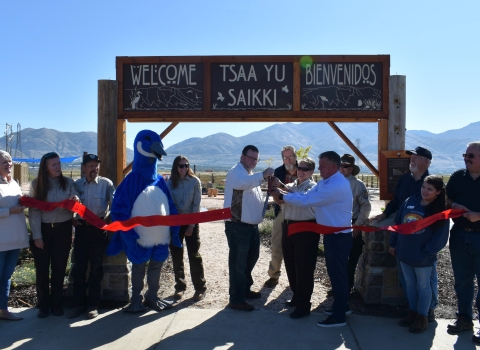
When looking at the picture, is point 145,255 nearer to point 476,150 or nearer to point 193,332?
point 193,332

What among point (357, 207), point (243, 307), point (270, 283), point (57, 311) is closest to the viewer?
point (57, 311)

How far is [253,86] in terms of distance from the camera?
5.77 metres

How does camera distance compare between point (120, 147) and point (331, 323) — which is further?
point (120, 147)

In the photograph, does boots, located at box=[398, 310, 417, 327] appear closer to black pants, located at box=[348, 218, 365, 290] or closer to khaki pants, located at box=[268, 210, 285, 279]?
black pants, located at box=[348, 218, 365, 290]

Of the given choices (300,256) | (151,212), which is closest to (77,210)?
(151,212)

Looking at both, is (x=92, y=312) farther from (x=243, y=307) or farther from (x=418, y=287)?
(x=418, y=287)

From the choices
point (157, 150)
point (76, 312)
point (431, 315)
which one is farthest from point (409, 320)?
point (76, 312)

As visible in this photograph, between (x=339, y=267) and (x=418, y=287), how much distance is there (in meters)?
0.84

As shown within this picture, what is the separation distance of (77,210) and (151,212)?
32.2 inches

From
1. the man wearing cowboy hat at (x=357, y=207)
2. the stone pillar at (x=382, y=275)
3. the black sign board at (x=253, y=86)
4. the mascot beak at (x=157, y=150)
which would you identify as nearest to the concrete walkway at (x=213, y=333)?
the stone pillar at (x=382, y=275)

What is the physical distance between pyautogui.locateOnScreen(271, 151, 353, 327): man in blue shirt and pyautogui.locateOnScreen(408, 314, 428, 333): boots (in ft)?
2.33

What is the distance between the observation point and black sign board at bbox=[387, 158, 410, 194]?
5629mm

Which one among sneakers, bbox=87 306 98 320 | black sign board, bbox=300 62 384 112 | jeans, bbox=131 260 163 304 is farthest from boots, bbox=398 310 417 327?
sneakers, bbox=87 306 98 320

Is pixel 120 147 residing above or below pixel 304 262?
above
